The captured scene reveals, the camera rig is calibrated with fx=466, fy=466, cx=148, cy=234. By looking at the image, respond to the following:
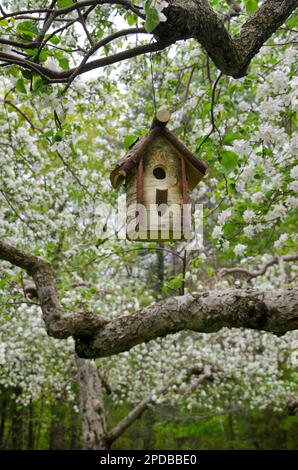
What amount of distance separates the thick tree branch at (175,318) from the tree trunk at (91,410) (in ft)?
Result: 14.5

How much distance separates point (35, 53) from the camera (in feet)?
6.09

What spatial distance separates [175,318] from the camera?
242 cm

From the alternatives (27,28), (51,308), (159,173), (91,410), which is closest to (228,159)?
(159,173)

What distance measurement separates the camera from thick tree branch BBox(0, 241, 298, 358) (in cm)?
213

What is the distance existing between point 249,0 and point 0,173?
11.7 feet

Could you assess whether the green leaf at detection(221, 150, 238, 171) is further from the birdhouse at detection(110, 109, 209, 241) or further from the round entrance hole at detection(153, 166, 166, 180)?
the round entrance hole at detection(153, 166, 166, 180)

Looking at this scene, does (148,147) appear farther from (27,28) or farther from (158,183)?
(27,28)

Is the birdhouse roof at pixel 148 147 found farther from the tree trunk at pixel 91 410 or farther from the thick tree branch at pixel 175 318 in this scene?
the tree trunk at pixel 91 410

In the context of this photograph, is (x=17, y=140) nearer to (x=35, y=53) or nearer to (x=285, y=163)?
(x=285, y=163)

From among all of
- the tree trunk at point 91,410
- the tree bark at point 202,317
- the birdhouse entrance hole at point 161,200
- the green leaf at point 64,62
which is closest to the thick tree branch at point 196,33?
the green leaf at point 64,62

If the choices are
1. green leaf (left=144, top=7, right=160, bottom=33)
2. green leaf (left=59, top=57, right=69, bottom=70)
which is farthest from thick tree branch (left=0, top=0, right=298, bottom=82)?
green leaf (left=144, top=7, right=160, bottom=33)

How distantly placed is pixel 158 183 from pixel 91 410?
5852 millimetres

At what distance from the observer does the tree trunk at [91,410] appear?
6.98 meters
